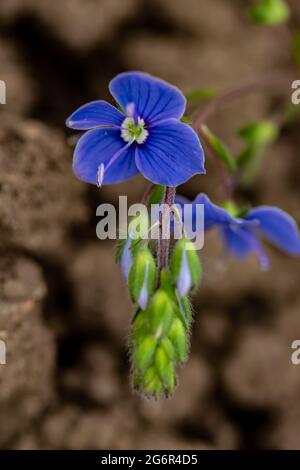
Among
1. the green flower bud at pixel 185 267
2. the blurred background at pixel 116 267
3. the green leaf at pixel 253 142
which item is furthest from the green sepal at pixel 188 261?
the green leaf at pixel 253 142

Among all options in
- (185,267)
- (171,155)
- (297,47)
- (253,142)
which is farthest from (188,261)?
(297,47)

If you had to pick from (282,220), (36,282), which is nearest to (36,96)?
(36,282)

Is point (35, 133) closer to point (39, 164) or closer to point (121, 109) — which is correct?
point (39, 164)

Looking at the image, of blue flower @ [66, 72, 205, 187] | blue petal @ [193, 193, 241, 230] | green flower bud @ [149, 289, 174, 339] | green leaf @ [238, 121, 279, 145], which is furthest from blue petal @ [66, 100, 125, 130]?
green leaf @ [238, 121, 279, 145]

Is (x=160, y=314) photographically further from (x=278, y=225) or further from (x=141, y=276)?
(x=278, y=225)

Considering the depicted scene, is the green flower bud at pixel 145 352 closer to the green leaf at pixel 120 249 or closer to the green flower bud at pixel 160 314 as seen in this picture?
the green flower bud at pixel 160 314

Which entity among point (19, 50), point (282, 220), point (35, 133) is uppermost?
point (19, 50)
